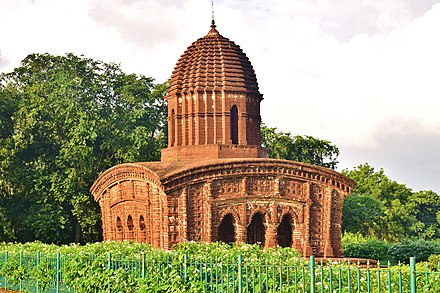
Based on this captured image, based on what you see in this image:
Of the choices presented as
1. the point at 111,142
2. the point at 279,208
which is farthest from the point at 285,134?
the point at 279,208

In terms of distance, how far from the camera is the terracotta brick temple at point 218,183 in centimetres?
2191

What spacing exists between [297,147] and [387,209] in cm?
1107

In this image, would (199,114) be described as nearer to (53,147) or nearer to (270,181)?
(270,181)

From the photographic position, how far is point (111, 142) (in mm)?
30750

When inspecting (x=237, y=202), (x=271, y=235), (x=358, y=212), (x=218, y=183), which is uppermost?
(x=218, y=183)

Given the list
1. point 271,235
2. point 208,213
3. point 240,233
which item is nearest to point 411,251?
point 271,235

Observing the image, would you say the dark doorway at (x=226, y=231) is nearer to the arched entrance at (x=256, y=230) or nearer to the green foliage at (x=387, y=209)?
the arched entrance at (x=256, y=230)

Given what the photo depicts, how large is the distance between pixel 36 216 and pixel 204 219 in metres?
10.5

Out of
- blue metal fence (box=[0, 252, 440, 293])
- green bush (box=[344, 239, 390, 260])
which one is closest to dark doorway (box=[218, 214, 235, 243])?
blue metal fence (box=[0, 252, 440, 293])

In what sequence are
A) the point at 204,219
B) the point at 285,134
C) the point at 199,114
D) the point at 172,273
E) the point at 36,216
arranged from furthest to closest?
1. the point at 285,134
2. the point at 36,216
3. the point at 199,114
4. the point at 204,219
5. the point at 172,273

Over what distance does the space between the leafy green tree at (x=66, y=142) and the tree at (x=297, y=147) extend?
1077 centimetres

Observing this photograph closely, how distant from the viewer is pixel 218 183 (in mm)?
22141

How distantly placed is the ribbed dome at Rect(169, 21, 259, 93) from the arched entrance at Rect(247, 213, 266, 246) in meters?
4.92

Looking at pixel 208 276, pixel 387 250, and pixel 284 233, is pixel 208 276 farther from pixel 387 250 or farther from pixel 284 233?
pixel 387 250
